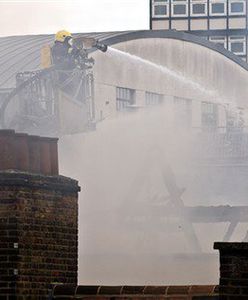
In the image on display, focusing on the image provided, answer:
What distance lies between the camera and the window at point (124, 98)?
178ft

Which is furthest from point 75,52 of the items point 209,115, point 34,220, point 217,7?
point 217,7

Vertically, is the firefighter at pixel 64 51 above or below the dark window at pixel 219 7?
below

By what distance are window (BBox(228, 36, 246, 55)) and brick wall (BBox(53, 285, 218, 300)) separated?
2846 inches

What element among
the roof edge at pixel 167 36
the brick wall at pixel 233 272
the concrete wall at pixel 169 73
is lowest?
the brick wall at pixel 233 272

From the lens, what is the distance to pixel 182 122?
183 feet

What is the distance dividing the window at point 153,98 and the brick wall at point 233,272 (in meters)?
45.0

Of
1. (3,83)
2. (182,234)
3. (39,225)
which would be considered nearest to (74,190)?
(39,225)

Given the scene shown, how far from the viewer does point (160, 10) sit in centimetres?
8269

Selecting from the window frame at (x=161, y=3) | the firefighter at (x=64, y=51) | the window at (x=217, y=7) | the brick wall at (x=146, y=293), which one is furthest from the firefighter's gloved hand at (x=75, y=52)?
the window at (x=217, y=7)

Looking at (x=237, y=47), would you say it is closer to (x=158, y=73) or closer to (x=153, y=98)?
(x=158, y=73)

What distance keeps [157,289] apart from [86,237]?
22043 mm

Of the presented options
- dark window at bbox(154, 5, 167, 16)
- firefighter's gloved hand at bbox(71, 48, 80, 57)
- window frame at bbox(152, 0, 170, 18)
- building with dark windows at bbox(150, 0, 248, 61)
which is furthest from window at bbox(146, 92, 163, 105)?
dark window at bbox(154, 5, 167, 16)

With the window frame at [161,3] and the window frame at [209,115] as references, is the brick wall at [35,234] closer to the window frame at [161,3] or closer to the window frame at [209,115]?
the window frame at [209,115]

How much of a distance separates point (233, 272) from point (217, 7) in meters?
73.2
